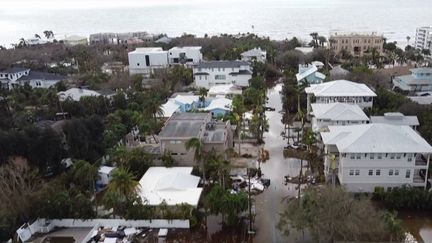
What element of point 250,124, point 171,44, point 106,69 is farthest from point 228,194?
→ point 171,44

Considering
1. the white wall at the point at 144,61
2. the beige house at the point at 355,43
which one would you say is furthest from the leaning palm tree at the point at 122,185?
the beige house at the point at 355,43

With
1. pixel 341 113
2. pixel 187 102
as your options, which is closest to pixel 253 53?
pixel 187 102

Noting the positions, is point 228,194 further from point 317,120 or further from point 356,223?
point 317,120

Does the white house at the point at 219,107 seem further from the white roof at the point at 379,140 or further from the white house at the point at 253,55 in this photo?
the white house at the point at 253,55

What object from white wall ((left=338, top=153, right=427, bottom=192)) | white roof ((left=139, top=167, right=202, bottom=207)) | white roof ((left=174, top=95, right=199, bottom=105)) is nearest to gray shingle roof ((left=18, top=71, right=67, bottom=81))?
white roof ((left=174, top=95, right=199, bottom=105))

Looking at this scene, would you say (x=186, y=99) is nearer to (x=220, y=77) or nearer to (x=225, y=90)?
(x=225, y=90)

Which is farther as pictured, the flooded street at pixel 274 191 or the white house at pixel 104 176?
the white house at pixel 104 176

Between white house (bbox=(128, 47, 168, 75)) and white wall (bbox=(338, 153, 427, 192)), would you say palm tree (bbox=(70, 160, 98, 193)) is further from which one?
white house (bbox=(128, 47, 168, 75))
